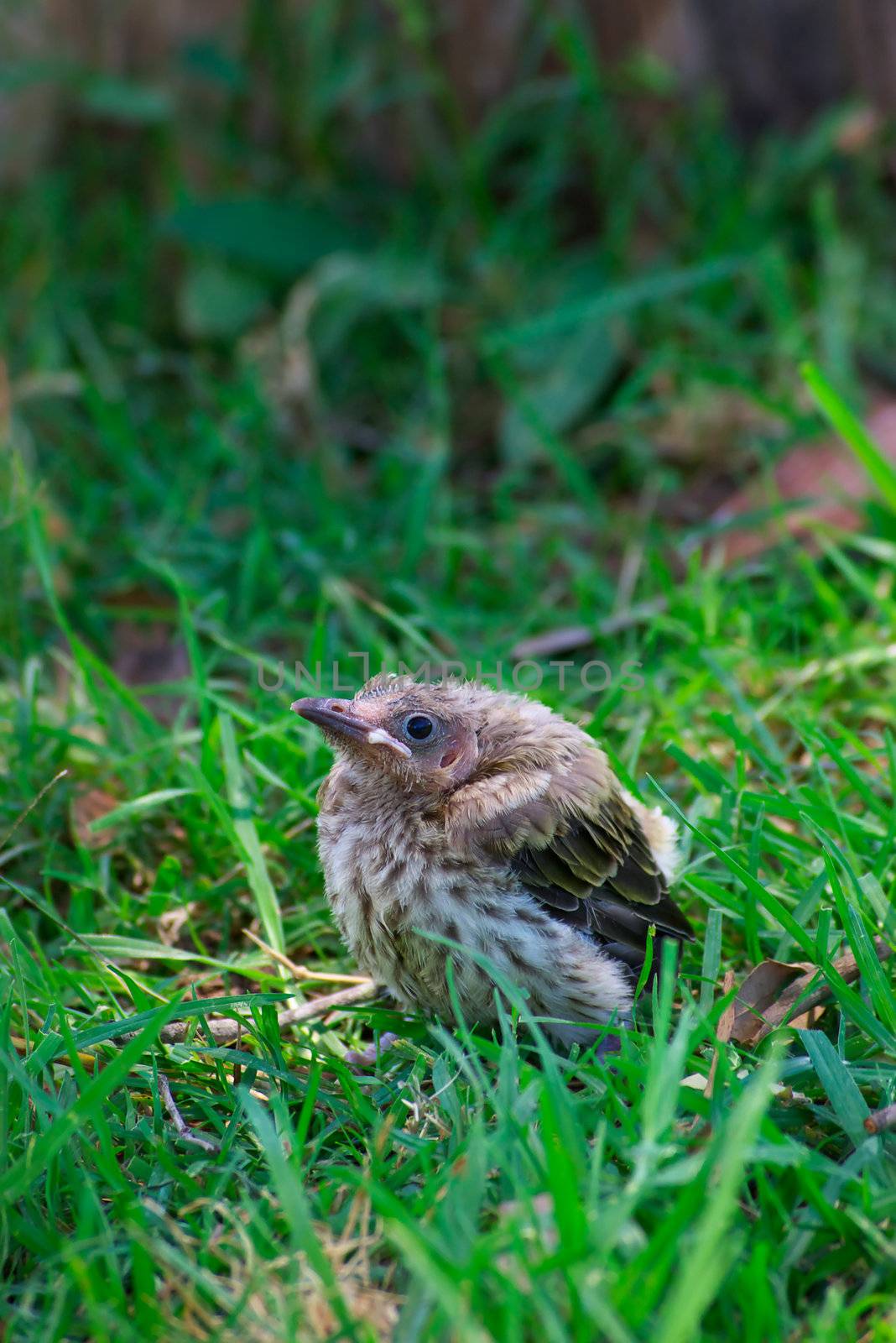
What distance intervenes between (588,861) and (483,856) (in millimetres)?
230

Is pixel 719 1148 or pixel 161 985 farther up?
pixel 719 1148

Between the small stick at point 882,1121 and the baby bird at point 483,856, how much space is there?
505mm

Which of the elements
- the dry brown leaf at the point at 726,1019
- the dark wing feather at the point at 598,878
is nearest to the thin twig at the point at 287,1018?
the dark wing feather at the point at 598,878

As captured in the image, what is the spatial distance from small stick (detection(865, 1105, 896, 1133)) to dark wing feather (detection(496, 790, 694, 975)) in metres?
0.58

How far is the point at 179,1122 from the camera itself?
2.26m

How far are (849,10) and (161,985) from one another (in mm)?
4777

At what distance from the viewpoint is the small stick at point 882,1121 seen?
2.07m

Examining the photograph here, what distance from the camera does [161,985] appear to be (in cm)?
262

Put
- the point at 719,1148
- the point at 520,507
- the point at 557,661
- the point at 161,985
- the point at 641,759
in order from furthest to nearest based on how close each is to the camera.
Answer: the point at 520,507 → the point at 557,661 → the point at 641,759 → the point at 161,985 → the point at 719,1148

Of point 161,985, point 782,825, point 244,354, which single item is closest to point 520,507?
point 244,354

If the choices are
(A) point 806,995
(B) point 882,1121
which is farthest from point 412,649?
(B) point 882,1121

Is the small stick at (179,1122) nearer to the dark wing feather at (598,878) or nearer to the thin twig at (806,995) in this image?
the dark wing feather at (598,878)

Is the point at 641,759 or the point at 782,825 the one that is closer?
the point at 782,825

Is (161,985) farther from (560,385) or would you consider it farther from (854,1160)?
(560,385)
